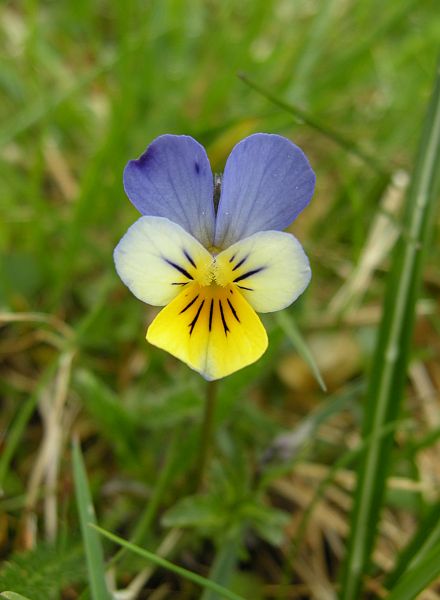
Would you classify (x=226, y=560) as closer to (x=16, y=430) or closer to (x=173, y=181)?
(x=16, y=430)

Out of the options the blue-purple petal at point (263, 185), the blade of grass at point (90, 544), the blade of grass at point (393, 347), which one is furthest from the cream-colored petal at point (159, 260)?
the blade of grass at point (393, 347)

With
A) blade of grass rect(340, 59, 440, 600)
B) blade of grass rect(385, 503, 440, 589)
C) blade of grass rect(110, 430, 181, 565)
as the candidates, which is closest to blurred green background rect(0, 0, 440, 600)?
blade of grass rect(110, 430, 181, 565)

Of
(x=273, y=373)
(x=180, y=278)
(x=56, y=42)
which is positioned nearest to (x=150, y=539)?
(x=273, y=373)

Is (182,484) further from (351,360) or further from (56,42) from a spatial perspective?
(56,42)

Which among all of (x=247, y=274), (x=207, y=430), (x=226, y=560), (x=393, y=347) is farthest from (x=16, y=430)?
(x=393, y=347)

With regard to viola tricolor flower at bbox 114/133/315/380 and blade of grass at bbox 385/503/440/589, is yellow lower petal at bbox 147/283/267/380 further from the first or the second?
blade of grass at bbox 385/503/440/589
